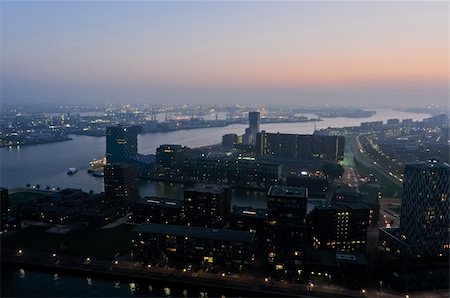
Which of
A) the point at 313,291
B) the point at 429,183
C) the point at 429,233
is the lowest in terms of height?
the point at 313,291

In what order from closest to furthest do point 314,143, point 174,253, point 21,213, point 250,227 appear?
point 174,253
point 250,227
point 21,213
point 314,143

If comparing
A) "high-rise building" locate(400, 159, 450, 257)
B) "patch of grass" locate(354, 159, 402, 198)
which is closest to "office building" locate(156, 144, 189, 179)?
"patch of grass" locate(354, 159, 402, 198)

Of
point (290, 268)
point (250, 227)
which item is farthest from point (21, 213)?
point (290, 268)

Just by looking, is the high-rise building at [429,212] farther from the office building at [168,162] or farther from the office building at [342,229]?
the office building at [168,162]

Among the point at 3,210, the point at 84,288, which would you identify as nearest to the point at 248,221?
the point at 84,288

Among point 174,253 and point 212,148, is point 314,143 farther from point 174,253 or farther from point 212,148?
point 174,253

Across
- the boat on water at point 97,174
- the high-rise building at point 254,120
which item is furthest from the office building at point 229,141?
the boat on water at point 97,174

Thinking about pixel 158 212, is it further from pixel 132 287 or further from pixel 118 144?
pixel 118 144
